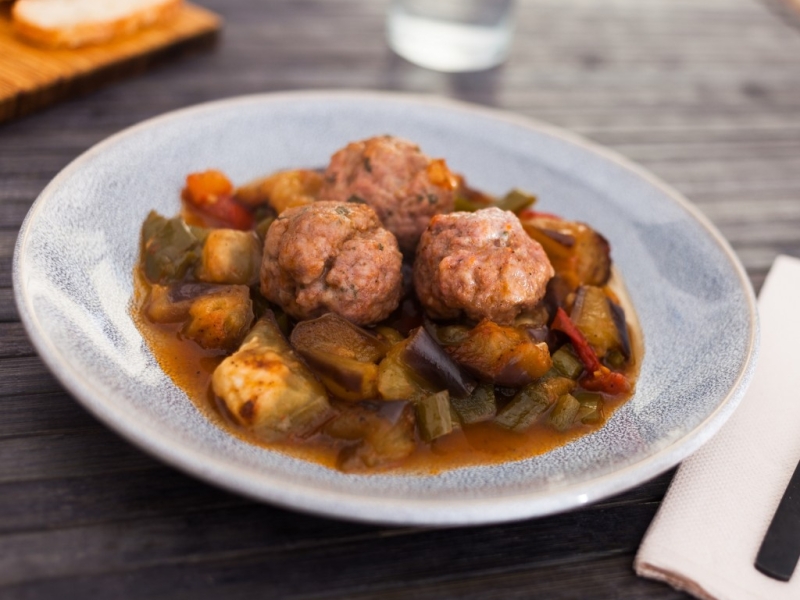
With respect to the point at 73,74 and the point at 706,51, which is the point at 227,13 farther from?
the point at 706,51

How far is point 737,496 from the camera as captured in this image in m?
2.91

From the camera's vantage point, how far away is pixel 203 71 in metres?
5.60

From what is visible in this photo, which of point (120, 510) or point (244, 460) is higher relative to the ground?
point (244, 460)

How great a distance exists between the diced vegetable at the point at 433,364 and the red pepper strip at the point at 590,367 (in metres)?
0.53

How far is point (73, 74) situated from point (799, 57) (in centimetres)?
594

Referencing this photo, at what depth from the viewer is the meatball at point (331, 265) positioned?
10.0ft

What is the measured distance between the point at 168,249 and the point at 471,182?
1785 millimetres

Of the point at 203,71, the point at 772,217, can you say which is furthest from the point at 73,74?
the point at 772,217

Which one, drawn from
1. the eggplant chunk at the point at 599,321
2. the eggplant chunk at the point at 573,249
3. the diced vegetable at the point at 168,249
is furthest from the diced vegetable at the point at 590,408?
the diced vegetable at the point at 168,249

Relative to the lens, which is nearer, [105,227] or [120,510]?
[120,510]

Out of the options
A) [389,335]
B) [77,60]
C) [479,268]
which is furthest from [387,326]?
[77,60]

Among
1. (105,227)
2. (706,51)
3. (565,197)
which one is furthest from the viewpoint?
(706,51)

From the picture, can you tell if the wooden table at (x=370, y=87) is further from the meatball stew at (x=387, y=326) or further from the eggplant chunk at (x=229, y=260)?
the eggplant chunk at (x=229, y=260)

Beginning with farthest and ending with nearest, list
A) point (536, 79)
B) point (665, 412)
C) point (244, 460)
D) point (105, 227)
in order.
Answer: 1. point (536, 79)
2. point (105, 227)
3. point (665, 412)
4. point (244, 460)
